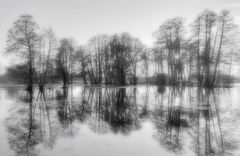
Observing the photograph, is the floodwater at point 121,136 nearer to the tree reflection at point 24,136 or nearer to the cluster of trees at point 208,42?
the tree reflection at point 24,136

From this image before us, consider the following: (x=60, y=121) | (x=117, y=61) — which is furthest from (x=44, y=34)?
(x=60, y=121)

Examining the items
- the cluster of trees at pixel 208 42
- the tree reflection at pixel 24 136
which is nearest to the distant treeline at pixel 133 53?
the cluster of trees at pixel 208 42

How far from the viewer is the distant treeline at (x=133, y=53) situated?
2359 cm

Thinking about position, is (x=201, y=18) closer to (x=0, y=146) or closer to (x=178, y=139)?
(x=178, y=139)

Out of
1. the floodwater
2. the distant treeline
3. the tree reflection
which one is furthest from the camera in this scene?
the distant treeline

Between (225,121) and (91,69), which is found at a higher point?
(91,69)

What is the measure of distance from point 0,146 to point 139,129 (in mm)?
4340

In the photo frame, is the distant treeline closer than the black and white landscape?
No

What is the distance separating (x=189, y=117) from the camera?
7625mm

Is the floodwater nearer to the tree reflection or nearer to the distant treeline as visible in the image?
the tree reflection

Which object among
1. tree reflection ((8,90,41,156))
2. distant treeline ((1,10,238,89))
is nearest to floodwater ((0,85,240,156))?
tree reflection ((8,90,41,156))

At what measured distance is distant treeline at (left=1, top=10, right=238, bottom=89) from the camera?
2359 cm

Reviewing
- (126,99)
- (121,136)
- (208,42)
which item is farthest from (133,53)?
(121,136)

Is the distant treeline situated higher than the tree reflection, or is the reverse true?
the distant treeline
